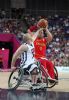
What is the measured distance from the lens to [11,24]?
25.9 meters

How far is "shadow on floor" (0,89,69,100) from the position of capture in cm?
938

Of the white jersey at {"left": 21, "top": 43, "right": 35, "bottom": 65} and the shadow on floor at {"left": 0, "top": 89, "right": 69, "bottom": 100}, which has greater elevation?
the white jersey at {"left": 21, "top": 43, "right": 35, "bottom": 65}

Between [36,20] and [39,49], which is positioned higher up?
[36,20]

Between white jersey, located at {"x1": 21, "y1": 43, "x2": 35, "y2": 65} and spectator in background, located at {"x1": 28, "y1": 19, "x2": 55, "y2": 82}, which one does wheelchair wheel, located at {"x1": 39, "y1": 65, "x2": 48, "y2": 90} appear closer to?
white jersey, located at {"x1": 21, "y1": 43, "x2": 35, "y2": 65}

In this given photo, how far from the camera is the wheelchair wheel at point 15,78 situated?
34.8ft

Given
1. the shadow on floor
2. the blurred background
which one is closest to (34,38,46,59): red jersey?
the shadow on floor

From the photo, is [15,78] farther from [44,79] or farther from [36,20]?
Answer: [36,20]

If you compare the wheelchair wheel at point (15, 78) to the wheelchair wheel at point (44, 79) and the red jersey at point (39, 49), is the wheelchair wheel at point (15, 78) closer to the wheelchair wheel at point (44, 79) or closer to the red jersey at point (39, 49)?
the wheelchair wheel at point (44, 79)

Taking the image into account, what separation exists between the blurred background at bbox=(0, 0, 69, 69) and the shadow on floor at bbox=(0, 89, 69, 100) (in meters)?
8.74

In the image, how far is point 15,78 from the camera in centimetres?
1070

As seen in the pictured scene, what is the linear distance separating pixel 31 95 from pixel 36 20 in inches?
690

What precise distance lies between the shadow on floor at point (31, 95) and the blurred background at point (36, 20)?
8738mm

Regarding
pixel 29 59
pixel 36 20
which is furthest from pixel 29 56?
pixel 36 20

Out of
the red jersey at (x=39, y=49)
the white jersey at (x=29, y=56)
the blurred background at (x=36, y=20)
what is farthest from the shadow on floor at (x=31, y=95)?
the blurred background at (x=36, y=20)
